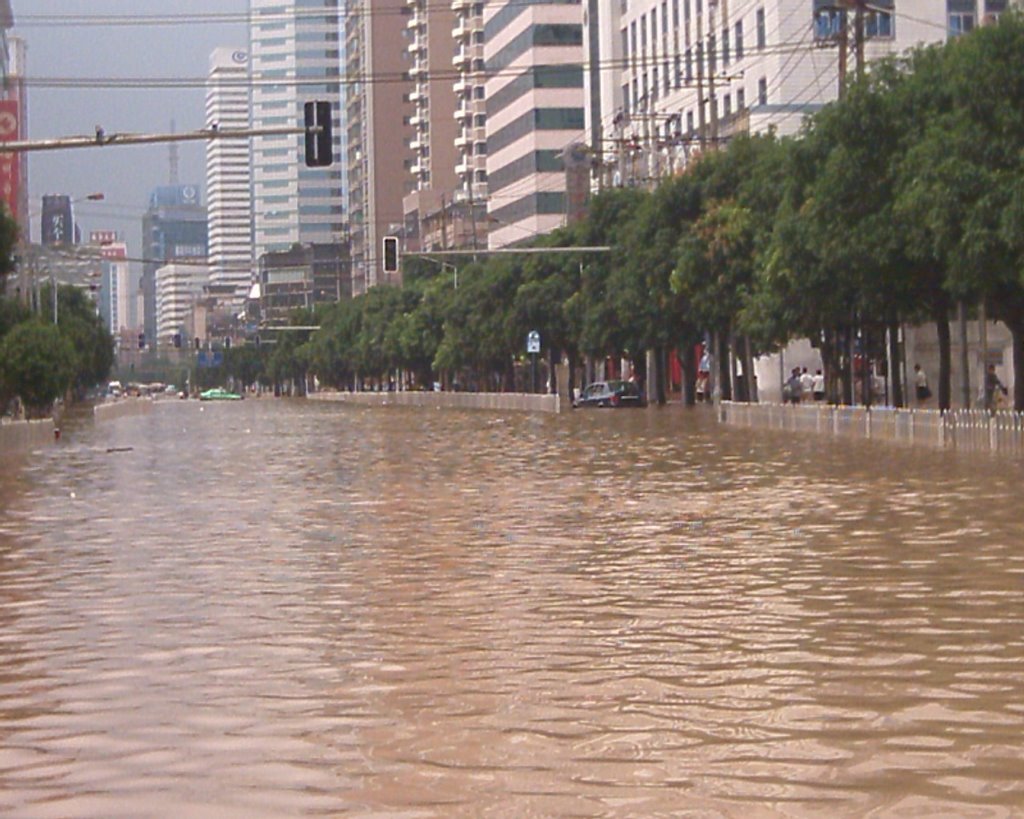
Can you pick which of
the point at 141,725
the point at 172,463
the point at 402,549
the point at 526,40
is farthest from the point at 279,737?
the point at 526,40

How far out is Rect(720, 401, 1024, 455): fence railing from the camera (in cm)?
4253

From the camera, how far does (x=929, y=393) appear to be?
75812 millimetres

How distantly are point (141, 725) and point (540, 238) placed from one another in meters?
103

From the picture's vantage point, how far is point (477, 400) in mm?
118062

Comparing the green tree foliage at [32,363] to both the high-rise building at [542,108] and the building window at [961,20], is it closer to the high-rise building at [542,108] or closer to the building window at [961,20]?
the building window at [961,20]

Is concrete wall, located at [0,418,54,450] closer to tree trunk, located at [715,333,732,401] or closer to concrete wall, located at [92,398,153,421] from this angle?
tree trunk, located at [715,333,732,401]

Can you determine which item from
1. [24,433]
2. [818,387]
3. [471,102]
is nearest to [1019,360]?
[24,433]

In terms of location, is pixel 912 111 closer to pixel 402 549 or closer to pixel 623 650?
pixel 402 549

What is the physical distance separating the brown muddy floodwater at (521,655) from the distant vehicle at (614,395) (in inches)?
2775

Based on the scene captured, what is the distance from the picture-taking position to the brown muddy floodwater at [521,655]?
9.76m

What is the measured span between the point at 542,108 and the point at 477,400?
45157 millimetres

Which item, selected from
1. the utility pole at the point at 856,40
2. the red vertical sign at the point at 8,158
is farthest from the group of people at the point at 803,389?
the red vertical sign at the point at 8,158

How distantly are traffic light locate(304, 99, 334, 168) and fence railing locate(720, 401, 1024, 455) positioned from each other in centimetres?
1371

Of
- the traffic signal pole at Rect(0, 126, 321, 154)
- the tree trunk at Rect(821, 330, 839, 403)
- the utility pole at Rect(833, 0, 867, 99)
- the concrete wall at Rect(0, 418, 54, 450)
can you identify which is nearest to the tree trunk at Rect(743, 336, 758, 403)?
the tree trunk at Rect(821, 330, 839, 403)
